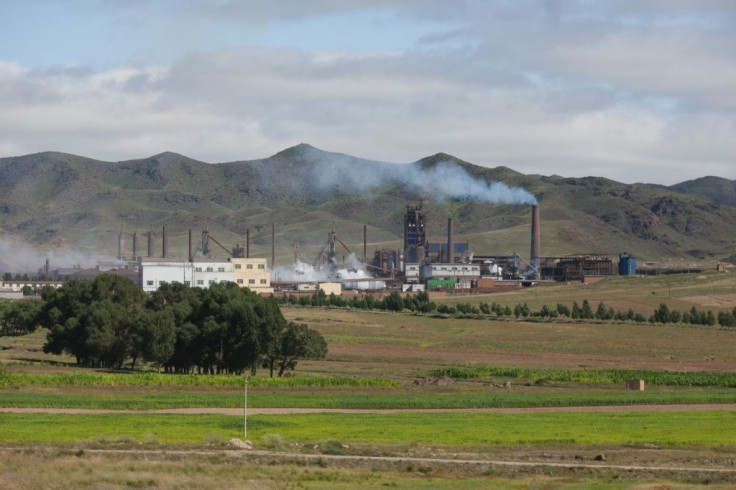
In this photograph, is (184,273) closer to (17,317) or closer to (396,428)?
(17,317)

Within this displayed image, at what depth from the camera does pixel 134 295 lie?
4441 inches

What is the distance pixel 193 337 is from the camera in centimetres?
9450

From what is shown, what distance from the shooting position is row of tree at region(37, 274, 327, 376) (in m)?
92.7

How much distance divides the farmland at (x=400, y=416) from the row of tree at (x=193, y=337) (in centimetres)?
Answer: 254

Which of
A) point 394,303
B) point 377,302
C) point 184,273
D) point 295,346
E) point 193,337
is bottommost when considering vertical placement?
point 295,346

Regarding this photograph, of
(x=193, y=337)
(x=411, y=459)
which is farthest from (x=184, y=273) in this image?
(x=411, y=459)

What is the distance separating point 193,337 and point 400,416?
33578 mm

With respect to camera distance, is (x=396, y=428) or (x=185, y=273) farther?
(x=185, y=273)

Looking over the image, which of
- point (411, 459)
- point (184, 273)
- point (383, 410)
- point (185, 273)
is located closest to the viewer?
point (411, 459)

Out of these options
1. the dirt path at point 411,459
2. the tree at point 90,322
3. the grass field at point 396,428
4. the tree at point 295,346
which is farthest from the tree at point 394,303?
the dirt path at point 411,459

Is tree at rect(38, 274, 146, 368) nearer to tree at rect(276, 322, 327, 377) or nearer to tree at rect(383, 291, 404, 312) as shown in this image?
tree at rect(276, 322, 327, 377)

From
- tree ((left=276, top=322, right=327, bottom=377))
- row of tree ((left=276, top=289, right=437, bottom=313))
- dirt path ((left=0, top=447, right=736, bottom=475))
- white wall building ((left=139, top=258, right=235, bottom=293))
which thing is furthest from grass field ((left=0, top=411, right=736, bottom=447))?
white wall building ((left=139, top=258, right=235, bottom=293))

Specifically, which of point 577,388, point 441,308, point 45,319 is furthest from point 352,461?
point 441,308

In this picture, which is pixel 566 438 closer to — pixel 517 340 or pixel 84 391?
pixel 84 391
